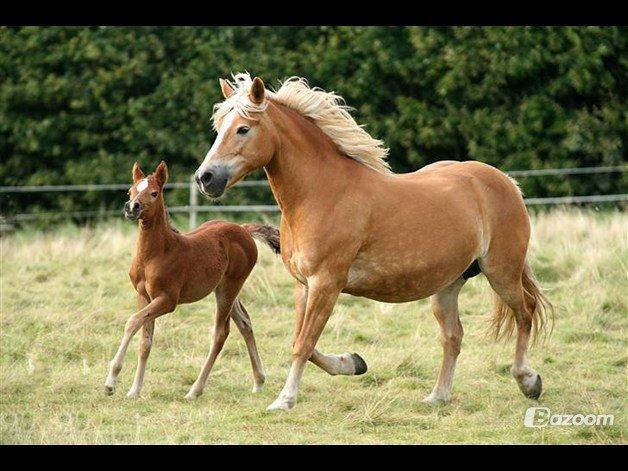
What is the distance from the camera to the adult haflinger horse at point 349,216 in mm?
7156

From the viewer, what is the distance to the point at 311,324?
23.5ft

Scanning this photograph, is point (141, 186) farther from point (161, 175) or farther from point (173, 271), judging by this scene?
point (173, 271)

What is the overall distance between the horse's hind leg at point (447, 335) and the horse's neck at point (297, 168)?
52.6 inches

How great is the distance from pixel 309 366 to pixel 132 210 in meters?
2.23

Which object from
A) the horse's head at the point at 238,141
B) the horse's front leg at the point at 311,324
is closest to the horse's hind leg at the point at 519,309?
the horse's front leg at the point at 311,324

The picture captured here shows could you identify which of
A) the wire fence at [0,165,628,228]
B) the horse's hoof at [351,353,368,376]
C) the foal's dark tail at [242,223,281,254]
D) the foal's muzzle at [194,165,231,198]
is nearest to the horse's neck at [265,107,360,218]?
the foal's muzzle at [194,165,231,198]

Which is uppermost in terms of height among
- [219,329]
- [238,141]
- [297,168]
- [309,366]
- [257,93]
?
[257,93]

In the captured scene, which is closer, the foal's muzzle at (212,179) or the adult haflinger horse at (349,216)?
the foal's muzzle at (212,179)

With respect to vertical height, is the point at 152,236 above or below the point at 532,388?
above

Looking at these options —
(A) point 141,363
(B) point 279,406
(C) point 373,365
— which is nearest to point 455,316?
(C) point 373,365

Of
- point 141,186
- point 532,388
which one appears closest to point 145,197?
point 141,186

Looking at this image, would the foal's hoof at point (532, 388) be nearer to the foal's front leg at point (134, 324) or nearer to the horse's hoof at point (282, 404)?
the horse's hoof at point (282, 404)

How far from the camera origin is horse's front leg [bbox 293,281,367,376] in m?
7.48

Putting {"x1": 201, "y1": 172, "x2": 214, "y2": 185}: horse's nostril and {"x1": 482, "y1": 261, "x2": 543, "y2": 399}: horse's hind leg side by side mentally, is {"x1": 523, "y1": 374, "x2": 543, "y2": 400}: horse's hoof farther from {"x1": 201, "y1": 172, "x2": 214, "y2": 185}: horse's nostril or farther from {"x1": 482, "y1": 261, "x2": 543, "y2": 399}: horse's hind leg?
{"x1": 201, "y1": 172, "x2": 214, "y2": 185}: horse's nostril
